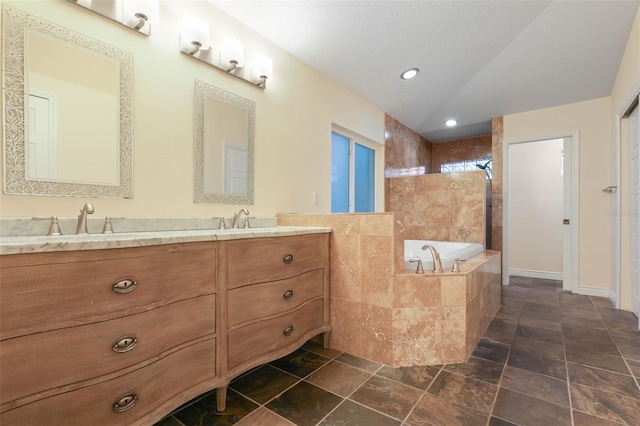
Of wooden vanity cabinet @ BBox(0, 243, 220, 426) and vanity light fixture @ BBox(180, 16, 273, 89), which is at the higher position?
vanity light fixture @ BBox(180, 16, 273, 89)

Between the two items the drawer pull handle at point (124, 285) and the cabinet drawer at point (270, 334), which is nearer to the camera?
the drawer pull handle at point (124, 285)

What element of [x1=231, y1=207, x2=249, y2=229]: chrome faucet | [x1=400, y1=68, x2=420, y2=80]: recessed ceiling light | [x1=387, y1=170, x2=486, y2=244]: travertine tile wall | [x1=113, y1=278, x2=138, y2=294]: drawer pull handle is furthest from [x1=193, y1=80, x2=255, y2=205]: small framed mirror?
[x1=387, y1=170, x2=486, y2=244]: travertine tile wall

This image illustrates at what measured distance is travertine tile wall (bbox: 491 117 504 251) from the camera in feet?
12.7

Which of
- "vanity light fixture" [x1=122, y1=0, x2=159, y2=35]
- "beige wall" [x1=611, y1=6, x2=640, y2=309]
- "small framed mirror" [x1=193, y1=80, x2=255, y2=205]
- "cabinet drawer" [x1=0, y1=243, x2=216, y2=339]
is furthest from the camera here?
"beige wall" [x1=611, y1=6, x2=640, y2=309]

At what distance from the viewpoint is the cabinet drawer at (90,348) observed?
2.65 feet

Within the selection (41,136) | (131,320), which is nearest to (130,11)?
(41,136)

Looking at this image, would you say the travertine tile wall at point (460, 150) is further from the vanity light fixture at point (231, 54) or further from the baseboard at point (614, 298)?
the vanity light fixture at point (231, 54)

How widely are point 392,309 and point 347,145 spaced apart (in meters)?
2.02

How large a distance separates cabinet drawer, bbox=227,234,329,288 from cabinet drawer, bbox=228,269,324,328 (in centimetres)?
4

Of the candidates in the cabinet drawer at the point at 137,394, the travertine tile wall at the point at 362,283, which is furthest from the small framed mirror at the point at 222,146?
the cabinet drawer at the point at 137,394

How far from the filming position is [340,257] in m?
1.97

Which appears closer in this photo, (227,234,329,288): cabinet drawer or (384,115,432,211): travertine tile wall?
(227,234,329,288): cabinet drawer

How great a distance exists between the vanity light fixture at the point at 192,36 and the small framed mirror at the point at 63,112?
0.34 meters

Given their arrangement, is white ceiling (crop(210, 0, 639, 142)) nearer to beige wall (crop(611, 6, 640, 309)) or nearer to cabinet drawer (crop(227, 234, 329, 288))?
beige wall (crop(611, 6, 640, 309))
